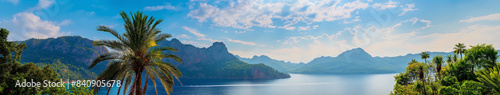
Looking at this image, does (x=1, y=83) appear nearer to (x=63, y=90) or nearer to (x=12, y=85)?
(x=12, y=85)

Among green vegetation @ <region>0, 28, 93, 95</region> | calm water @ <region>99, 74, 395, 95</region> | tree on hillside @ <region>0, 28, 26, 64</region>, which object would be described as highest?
tree on hillside @ <region>0, 28, 26, 64</region>

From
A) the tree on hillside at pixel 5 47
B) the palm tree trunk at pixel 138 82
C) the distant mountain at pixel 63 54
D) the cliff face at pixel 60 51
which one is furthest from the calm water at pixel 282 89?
the palm tree trunk at pixel 138 82

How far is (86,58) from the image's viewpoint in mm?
166500

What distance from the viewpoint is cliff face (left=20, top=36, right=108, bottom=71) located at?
14312 centimetres

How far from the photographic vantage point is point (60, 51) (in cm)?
16162

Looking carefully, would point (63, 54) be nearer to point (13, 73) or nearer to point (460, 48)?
point (13, 73)

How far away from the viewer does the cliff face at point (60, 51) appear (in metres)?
143

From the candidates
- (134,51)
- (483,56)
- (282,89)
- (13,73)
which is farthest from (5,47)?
(282,89)

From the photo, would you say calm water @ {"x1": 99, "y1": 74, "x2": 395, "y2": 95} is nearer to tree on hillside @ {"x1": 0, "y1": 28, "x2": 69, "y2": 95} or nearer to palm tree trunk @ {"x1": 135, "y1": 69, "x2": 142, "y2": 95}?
tree on hillside @ {"x1": 0, "y1": 28, "x2": 69, "y2": 95}

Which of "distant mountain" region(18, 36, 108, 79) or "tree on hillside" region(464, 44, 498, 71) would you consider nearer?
"tree on hillside" region(464, 44, 498, 71)

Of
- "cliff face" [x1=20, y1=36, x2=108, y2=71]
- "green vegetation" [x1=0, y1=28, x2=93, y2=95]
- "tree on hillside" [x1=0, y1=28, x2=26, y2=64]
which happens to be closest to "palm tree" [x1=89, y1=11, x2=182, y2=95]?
"green vegetation" [x1=0, y1=28, x2=93, y2=95]

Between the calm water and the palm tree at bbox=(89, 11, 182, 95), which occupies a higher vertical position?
the palm tree at bbox=(89, 11, 182, 95)

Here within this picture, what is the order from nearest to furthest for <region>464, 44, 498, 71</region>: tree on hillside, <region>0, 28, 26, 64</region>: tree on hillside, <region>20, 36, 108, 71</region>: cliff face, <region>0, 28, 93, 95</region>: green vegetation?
<region>0, 28, 26, 64</region>: tree on hillside → <region>0, 28, 93, 95</region>: green vegetation → <region>464, 44, 498, 71</region>: tree on hillside → <region>20, 36, 108, 71</region>: cliff face

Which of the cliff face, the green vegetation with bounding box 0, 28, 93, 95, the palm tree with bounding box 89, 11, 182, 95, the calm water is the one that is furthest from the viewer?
the cliff face
